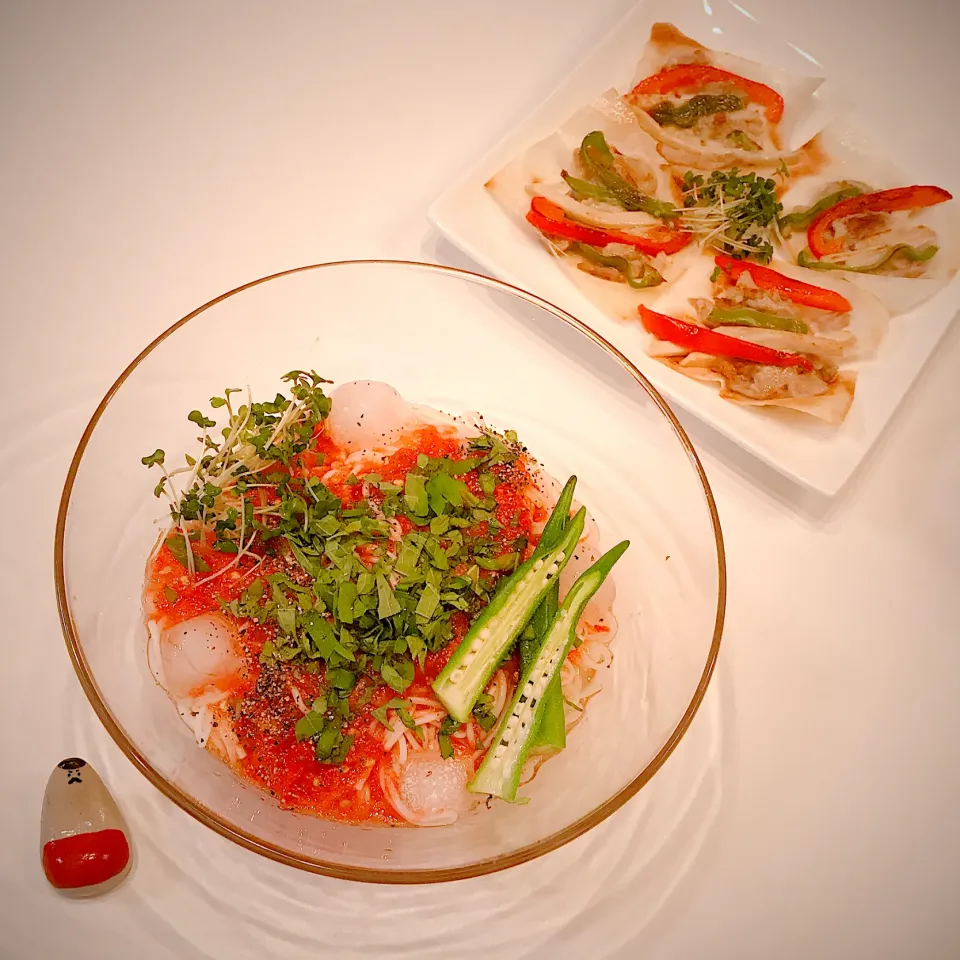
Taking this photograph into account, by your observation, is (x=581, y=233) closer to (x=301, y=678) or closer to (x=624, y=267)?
(x=624, y=267)

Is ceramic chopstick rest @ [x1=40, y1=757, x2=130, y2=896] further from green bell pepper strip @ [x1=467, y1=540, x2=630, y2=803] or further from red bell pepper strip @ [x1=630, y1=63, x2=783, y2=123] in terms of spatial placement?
red bell pepper strip @ [x1=630, y1=63, x2=783, y2=123]

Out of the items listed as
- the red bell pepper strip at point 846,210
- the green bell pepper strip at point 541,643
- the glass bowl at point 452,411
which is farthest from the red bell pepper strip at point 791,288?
the green bell pepper strip at point 541,643

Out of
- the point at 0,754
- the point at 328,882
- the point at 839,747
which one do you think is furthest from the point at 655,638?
the point at 0,754

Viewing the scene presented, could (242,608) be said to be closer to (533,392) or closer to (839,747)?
(533,392)

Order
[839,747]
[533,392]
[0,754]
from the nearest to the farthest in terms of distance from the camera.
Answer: [0,754], [839,747], [533,392]

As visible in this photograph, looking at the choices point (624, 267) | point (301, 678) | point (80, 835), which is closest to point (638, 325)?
point (624, 267)

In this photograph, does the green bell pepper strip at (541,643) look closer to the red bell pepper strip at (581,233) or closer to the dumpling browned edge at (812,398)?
the dumpling browned edge at (812,398)
